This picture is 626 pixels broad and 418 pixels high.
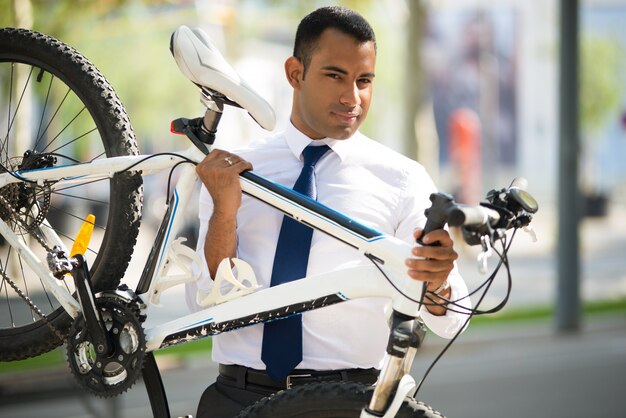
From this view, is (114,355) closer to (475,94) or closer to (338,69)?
(338,69)

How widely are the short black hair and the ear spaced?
0.01 metres

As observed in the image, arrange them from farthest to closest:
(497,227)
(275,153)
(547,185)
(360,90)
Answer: (547,185) < (275,153) < (360,90) < (497,227)

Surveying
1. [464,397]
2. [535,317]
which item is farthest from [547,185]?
[464,397]

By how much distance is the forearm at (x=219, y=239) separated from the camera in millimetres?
2469

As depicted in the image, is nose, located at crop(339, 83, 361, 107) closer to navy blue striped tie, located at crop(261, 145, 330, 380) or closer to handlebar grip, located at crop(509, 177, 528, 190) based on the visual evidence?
navy blue striped tie, located at crop(261, 145, 330, 380)

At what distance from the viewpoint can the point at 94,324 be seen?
8.22 ft

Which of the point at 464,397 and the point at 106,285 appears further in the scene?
the point at 464,397

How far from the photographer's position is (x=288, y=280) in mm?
2537

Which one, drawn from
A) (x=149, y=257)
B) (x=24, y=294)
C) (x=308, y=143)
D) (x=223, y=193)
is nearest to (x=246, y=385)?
(x=149, y=257)

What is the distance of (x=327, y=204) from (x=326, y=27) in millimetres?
446

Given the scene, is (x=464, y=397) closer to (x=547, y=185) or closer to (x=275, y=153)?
(x=275, y=153)

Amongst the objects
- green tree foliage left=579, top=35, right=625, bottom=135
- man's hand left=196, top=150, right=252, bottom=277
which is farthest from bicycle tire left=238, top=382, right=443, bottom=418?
green tree foliage left=579, top=35, right=625, bottom=135

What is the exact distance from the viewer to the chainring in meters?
2.50

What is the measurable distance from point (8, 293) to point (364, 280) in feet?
3.88
